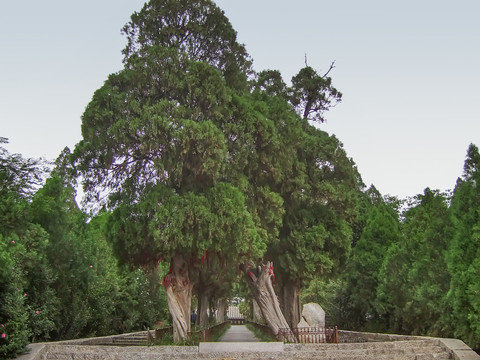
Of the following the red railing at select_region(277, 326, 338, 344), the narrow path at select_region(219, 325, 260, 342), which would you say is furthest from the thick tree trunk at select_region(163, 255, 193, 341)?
the narrow path at select_region(219, 325, 260, 342)

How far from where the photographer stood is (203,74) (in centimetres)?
1769

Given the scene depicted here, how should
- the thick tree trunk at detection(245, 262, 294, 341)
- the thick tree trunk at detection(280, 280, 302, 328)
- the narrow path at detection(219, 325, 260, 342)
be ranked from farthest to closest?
the narrow path at detection(219, 325, 260, 342), the thick tree trunk at detection(280, 280, 302, 328), the thick tree trunk at detection(245, 262, 294, 341)

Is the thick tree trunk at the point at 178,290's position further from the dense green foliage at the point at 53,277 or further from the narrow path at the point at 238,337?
the narrow path at the point at 238,337

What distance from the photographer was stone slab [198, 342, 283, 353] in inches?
524

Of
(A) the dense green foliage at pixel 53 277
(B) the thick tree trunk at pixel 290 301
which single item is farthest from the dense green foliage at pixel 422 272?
(A) the dense green foliage at pixel 53 277

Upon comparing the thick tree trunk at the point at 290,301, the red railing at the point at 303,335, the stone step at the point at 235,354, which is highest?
the thick tree trunk at the point at 290,301

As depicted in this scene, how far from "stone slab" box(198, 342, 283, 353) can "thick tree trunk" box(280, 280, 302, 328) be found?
9884mm

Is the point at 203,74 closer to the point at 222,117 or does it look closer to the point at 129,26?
the point at 222,117

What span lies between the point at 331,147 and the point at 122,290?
460 inches

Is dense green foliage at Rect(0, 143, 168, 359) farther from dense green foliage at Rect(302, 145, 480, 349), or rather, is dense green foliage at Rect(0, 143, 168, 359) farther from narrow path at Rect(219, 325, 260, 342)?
dense green foliage at Rect(302, 145, 480, 349)

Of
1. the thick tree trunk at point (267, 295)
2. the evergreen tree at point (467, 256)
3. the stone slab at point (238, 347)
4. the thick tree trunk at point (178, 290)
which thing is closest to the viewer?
the evergreen tree at point (467, 256)

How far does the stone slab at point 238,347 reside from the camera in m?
13.3

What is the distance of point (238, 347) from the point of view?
13594mm

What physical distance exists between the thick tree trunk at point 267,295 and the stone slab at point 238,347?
7.00 metres
